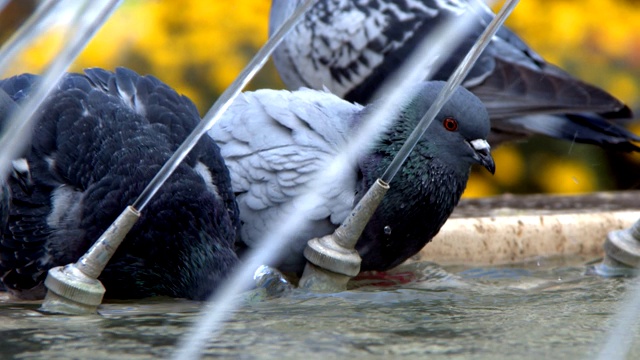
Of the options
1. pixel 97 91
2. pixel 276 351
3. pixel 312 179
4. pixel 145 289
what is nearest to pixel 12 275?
pixel 145 289

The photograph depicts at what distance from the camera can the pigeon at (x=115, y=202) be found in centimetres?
279

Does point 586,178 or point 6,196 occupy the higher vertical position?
point 586,178

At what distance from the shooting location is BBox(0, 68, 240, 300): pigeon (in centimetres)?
279

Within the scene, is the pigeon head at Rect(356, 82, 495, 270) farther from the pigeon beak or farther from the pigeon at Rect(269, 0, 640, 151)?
the pigeon at Rect(269, 0, 640, 151)

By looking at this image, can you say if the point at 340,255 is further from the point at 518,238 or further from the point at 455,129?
the point at 518,238

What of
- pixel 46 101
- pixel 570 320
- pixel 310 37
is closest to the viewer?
pixel 570 320

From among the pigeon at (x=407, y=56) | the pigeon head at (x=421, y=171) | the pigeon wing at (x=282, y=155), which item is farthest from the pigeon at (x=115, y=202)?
the pigeon at (x=407, y=56)

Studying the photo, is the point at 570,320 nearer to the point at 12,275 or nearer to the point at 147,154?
the point at 147,154

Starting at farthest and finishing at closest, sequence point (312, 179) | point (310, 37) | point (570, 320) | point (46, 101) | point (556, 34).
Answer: point (556, 34), point (310, 37), point (312, 179), point (46, 101), point (570, 320)

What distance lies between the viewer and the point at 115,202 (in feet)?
9.05

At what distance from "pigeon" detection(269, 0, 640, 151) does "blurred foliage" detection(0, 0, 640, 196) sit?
118cm

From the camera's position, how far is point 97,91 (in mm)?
3090

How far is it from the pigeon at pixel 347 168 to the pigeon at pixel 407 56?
962mm

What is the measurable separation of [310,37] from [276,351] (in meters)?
2.88
